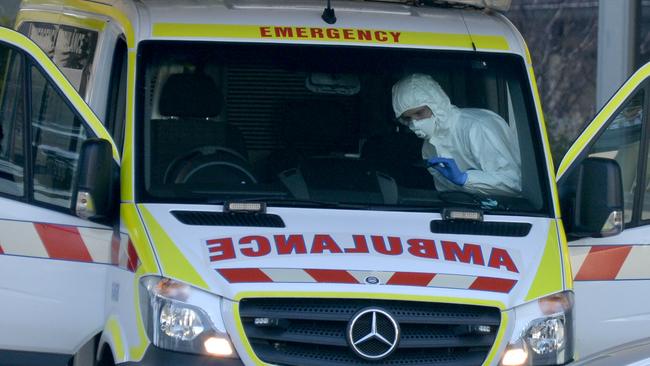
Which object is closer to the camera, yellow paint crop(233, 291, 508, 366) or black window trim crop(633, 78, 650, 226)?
yellow paint crop(233, 291, 508, 366)

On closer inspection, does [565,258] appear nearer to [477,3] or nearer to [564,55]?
[477,3]

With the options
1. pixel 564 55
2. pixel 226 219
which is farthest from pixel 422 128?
pixel 564 55

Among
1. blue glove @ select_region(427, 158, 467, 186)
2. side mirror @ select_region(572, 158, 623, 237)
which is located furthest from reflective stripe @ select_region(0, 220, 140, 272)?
side mirror @ select_region(572, 158, 623, 237)

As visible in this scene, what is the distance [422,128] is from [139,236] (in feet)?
4.56

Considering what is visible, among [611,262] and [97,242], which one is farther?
[611,262]

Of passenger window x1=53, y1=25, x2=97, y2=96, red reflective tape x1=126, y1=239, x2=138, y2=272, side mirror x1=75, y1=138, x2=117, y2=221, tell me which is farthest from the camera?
passenger window x1=53, y1=25, x2=97, y2=96

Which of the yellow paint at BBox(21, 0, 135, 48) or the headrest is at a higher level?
the yellow paint at BBox(21, 0, 135, 48)

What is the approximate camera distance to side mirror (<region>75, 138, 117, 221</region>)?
585 cm

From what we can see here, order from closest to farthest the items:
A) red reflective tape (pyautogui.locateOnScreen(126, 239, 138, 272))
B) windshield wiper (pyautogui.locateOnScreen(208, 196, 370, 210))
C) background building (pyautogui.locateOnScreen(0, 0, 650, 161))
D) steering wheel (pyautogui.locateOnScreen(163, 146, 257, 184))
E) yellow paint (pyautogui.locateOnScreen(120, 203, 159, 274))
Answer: yellow paint (pyautogui.locateOnScreen(120, 203, 159, 274))
red reflective tape (pyautogui.locateOnScreen(126, 239, 138, 272))
windshield wiper (pyautogui.locateOnScreen(208, 196, 370, 210))
steering wheel (pyautogui.locateOnScreen(163, 146, 257, 184))
background building (pyautogui.locateOnScreen(0, 0, 650, 161))

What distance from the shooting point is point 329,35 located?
6453 mm

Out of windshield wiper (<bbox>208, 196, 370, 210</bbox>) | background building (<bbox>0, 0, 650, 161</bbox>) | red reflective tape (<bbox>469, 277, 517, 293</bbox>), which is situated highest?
background building (<bbox>0, 0, 650, 161</bbox>)

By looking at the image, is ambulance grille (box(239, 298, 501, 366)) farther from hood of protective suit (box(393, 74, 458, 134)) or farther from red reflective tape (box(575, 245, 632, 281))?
hood of protective suit (box(393, 74, 458, 134))

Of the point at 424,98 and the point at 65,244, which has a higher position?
the point at 424,98

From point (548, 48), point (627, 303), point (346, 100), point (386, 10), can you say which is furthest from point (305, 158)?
point (548, 48)
